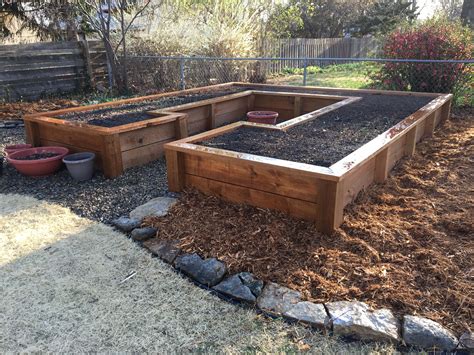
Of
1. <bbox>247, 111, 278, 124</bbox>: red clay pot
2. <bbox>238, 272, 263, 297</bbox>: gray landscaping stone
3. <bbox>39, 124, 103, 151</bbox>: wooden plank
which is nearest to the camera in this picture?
<bbox>238, 272, 263, 297</bbox>: gray landscaping stone

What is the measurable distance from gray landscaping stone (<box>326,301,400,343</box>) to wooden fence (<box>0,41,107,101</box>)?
845cm

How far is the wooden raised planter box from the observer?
2703mm

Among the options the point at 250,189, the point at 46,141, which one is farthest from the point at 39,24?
the point at 250,189

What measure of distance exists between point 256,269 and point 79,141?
2.84m

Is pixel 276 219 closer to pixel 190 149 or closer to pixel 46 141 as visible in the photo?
pixel 190 149

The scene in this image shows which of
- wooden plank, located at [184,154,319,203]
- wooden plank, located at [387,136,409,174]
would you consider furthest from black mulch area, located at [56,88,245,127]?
wooden plank, located at [387,136,409,174]

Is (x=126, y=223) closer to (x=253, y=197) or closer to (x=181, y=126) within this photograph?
(x=253, y=197)

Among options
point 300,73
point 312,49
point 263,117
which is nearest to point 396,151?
point 263,117

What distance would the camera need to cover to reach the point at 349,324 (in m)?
2.03

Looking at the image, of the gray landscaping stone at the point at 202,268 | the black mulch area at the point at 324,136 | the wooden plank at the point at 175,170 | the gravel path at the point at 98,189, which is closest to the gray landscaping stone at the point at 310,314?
the gray landscaping stone at the point at 202,268

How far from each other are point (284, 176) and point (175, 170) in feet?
3.57

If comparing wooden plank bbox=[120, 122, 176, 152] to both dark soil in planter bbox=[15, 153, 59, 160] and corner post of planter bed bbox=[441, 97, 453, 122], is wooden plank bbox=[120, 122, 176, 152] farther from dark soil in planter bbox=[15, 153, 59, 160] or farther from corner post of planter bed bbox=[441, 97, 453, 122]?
corner post of planter bed bbox=[441, 97, 453, 122]

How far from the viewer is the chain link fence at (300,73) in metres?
6.94

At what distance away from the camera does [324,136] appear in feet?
12.8
